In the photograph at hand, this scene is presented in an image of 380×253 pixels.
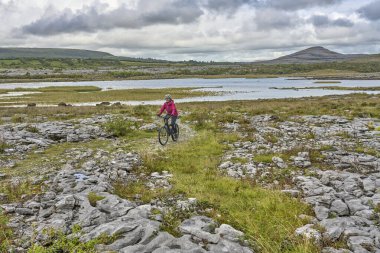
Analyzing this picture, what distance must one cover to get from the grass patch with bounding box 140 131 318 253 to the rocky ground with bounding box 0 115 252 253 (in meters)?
0.61

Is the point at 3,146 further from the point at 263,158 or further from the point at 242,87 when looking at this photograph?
the point at 242,87

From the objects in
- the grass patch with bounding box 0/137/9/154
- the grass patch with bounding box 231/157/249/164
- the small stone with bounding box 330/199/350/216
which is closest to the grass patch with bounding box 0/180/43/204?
the grass patch with bounding box 0/137/9/154

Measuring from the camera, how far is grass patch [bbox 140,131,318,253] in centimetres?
870

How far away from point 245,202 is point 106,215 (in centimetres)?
471

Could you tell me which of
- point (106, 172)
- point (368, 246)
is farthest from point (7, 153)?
point (368, 246)

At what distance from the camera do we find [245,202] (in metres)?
11.6

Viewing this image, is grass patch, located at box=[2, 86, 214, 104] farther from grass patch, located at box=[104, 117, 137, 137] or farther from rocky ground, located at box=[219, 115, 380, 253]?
rocky ground, located at box=[219, 115, 380, 253]

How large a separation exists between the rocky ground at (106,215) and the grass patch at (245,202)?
607 millimetres

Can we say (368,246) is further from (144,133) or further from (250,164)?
(144,133)

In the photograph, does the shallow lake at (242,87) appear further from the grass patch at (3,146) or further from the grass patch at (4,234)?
the grass patch at (4,234)

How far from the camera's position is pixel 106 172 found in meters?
15.2

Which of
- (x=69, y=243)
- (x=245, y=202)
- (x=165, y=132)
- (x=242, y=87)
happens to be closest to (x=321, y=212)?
(x=245, y=202)

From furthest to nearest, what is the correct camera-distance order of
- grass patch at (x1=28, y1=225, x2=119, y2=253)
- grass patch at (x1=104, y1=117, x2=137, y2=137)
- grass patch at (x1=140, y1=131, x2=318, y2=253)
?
grass patch at (x1=104, y1=117, x2=137, y2=137) < grass patch at (x1=140, y1=131, x2=318, y2=253) < grass patch at (x1=28, y1=225, x2=119, y2=253)

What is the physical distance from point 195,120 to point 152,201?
925 inches
